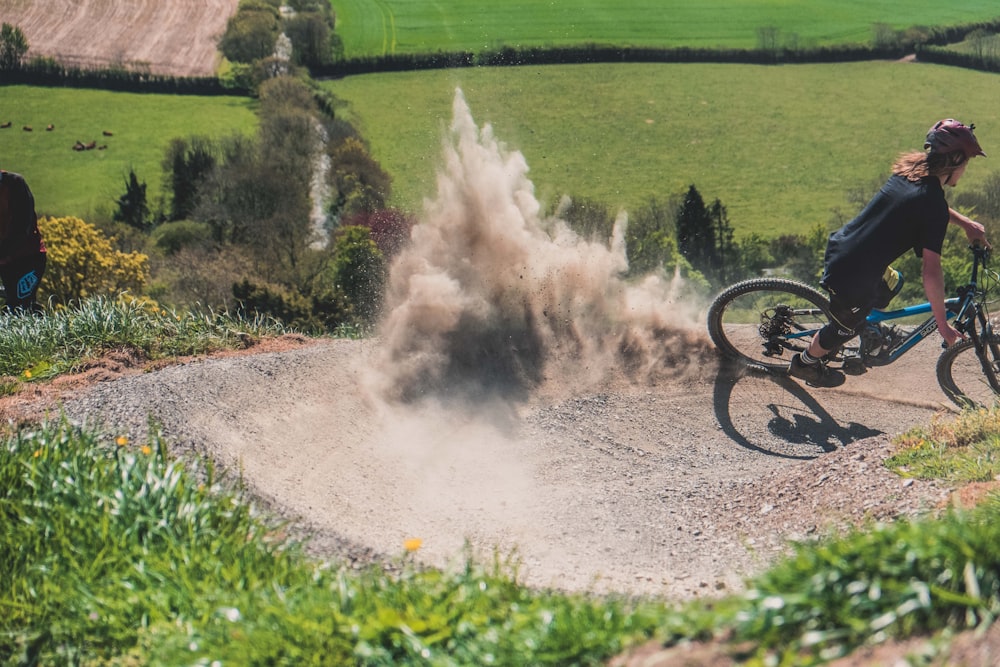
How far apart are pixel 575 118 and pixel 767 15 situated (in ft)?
58.7

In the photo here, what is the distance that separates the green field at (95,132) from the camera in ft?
171

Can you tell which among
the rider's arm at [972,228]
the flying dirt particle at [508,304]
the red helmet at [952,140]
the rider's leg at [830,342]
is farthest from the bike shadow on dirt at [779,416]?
the red helmet at [952,140]

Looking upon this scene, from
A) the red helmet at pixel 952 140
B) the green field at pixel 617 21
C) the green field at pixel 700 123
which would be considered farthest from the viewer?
the green field at pixel 617 21

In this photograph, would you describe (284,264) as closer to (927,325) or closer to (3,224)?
(3,224)

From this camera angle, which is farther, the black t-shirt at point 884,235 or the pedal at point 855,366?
the pedal at point 855,366

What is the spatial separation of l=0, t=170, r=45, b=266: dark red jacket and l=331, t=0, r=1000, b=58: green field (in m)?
52.0

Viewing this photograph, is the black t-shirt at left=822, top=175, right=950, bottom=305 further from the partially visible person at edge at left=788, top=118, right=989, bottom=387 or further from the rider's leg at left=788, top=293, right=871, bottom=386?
the rider's leg at left=788, top=293, right=871, bottom=386

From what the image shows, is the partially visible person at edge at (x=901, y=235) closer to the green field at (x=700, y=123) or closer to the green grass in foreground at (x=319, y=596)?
the green grass in foreground at (x=319, y=596)

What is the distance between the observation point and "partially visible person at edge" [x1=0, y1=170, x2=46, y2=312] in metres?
8.66

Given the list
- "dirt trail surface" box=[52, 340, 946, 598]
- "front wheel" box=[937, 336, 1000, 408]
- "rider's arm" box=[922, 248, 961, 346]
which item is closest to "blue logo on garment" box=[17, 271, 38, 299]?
"dirt trail surface" box=[52, 340, 946, 598]

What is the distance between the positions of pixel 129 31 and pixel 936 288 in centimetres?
5400

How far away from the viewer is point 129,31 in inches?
2068

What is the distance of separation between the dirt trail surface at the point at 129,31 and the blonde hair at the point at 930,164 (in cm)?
5213

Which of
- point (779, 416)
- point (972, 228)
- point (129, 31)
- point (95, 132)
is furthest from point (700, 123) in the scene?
point (972, 228)
